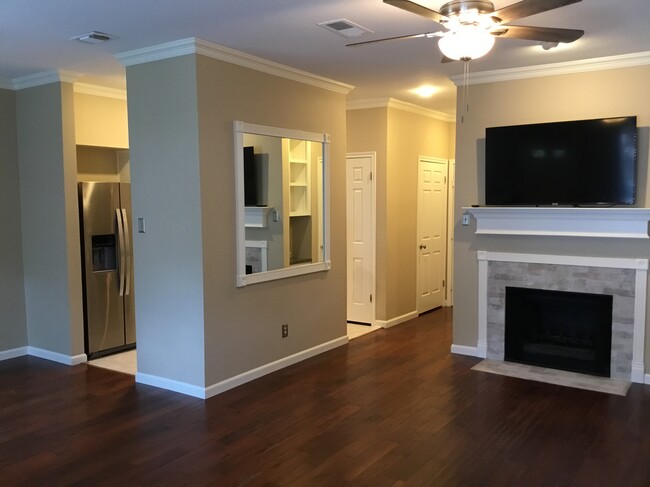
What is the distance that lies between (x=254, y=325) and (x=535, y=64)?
123 inches

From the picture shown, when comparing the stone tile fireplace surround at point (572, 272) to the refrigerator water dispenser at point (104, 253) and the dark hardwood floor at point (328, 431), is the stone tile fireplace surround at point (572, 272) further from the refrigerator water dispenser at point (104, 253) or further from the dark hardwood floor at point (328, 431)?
the refrigerator water dispenser at point (104, 253)

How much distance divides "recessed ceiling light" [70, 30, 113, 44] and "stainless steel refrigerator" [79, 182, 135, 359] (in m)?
1.69

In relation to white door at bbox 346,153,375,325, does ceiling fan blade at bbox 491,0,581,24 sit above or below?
above

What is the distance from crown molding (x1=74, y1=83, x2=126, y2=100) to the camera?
5.18 meters

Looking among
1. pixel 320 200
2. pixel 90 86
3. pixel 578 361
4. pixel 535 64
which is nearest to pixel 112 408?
pixel 320 200

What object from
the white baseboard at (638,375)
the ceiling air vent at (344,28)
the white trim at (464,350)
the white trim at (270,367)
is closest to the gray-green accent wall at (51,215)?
the white trim at (270,367)

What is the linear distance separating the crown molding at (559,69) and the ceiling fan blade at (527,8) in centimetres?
225

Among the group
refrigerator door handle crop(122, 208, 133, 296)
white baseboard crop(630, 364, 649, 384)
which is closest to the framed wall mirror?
refrigerator door handle crop(122, 208, 133, 296)

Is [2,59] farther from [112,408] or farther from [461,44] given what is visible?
[461,44]

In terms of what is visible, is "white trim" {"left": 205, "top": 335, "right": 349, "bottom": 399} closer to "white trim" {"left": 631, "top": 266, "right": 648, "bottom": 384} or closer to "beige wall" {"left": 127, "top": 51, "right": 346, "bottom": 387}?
"beige wall" {"left": 127, "top": 51, "right": 346, "bottom": 387}

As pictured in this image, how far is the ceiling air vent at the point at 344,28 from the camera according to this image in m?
3.37

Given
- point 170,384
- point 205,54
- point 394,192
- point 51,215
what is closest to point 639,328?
point 394,192

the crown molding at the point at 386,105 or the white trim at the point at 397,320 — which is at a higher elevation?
the crown molding at the point at 386,105

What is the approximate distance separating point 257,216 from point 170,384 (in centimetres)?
146
